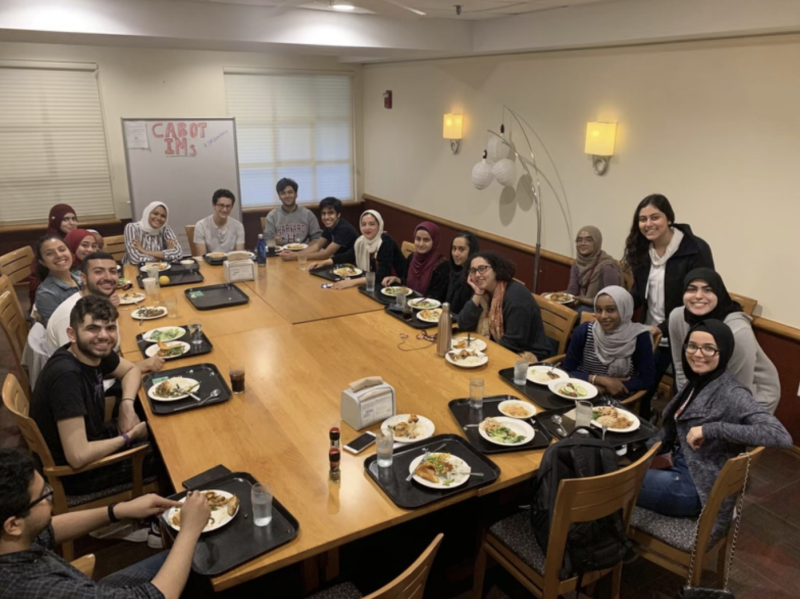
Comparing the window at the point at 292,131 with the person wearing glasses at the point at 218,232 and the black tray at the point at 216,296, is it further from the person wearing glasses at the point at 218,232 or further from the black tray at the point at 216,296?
the black tray at the point at 216,296

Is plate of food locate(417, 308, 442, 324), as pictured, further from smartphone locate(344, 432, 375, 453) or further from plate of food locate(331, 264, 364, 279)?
smartphone locate(344, 432, 375, 453)

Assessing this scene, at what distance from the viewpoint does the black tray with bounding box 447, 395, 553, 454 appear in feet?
7.54

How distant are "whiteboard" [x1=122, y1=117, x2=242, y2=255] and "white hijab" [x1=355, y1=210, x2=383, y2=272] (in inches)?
103

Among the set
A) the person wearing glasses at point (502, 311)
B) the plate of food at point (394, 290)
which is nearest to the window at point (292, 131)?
the plate of food at point (394, 290)

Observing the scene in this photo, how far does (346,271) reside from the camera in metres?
4.70

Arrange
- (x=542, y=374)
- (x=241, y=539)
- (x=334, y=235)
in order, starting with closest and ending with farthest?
1. (x=241, y=539)
2. (x=542, y=374)
3. (x=334, y=235)

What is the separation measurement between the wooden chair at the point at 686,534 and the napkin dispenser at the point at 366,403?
3.46 ft

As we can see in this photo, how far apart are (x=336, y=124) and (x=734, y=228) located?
544cm

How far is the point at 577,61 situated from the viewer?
4793mm

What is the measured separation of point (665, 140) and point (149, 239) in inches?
164

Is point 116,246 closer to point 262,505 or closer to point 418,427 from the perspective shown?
point 418,427

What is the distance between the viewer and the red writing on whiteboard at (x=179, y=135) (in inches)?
256

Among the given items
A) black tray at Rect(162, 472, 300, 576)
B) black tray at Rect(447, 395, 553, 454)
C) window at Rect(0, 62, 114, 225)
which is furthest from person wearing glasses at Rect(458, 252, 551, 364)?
window at Rect(0, 62, 114, 225)

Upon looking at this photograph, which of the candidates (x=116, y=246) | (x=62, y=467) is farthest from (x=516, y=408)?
(x=116, y=246)
